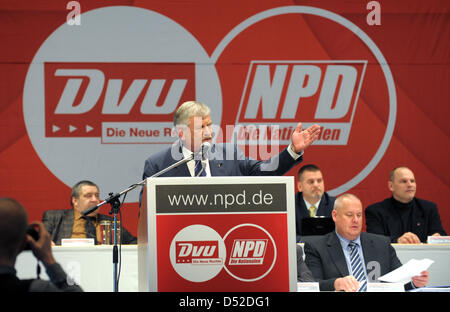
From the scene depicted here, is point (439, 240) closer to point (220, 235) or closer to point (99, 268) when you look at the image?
point (99, 268)

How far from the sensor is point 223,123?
5844 mm

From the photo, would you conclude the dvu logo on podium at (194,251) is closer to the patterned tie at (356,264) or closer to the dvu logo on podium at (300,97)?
the patterned tie at (356,264)

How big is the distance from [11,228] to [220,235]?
64cm

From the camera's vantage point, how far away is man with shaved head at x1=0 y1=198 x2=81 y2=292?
1321 mm

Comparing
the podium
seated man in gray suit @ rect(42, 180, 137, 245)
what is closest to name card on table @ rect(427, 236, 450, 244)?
seated man in gray suit @ rect(42, 180, 137, 245)

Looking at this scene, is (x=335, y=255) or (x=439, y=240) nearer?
(x=335, y=255)

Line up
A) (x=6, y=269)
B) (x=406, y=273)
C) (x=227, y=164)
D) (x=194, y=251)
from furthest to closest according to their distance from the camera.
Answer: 1. (x=406, y=273)
2. (x=227, y=164)
3. (x=194, y=251)
4. (x=6, y=269)

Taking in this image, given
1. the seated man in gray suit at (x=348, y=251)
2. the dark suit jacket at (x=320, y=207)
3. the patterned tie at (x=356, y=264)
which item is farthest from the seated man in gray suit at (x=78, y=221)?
the patterned tie at (x=356, y=264)

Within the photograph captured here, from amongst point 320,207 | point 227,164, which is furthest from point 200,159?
point 320,207

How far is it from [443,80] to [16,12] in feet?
13.4

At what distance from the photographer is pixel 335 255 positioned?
11.8 ft

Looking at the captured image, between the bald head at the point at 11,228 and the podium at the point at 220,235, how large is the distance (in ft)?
1.56

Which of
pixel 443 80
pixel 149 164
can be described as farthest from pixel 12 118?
pixel 443 80
